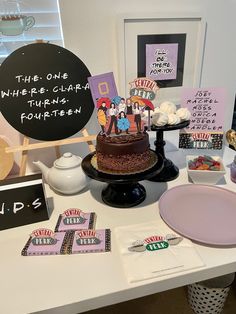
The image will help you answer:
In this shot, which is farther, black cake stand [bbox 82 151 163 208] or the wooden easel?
the wooden easel

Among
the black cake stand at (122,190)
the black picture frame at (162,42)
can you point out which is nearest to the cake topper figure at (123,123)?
the black cake stand at (122,190)

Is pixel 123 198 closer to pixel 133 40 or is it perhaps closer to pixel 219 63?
pixel 133 40

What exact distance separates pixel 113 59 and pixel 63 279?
0.84 meters

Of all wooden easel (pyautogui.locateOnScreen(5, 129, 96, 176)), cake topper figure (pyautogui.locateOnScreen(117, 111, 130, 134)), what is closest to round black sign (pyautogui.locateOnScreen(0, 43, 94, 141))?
wooden easel (pyautogui.locateOnScreen(5, 129, 96, 176))

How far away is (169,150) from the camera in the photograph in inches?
50.6

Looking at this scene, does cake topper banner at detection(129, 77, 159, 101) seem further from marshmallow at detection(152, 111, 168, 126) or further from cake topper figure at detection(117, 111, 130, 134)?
cake topper figure at detection(117, 111, 130, 134)

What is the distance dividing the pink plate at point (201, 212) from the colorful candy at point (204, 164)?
78mm

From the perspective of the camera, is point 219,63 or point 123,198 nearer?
point 123,198

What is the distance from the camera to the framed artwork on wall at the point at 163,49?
3.32 feet

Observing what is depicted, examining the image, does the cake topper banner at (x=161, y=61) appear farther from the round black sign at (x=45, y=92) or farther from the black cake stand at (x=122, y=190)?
the black cake stand at (x=122, y=190)

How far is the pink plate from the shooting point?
2.32ft

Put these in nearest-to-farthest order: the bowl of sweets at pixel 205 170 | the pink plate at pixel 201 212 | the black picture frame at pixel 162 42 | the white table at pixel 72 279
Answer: the white table at pixel 72 279 < the pink plate at pixel 201 212 < the bowl of sweets at pixel 205 170 < the black picture frame at pixel 162 42

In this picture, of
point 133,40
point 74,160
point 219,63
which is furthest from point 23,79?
point 219,63

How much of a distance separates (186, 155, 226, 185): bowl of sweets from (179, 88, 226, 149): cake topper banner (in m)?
0.11
